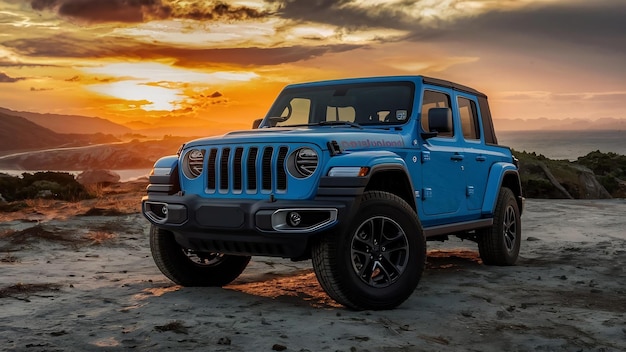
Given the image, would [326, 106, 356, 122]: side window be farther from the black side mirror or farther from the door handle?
the door handle

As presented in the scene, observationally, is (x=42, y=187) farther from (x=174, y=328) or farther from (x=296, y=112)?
(x=174, y=328)

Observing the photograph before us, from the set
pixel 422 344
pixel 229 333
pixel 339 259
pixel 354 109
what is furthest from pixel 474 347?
pixel 354 109

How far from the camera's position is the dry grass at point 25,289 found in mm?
6664

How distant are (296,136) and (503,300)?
252 cm

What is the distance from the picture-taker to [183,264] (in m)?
7.21

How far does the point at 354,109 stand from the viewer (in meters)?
7.64

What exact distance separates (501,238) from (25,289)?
5.50 meters

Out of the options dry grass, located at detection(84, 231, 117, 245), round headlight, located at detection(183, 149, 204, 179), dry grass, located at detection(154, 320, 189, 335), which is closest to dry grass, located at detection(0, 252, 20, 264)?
dry grass, located at detection(84, 231, 117, 245)

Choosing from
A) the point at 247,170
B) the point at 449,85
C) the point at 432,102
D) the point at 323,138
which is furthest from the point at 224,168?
the point at 449,85

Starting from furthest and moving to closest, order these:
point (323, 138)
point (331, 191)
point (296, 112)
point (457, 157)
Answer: point (296, 112) < point (457, 157) < point (323, 138) < point (331, 191)

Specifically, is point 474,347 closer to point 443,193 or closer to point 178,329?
point 178,329

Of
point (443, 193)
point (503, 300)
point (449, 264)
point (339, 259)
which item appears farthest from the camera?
point (449, 264)

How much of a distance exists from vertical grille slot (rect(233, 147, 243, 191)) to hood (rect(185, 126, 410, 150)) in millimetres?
89

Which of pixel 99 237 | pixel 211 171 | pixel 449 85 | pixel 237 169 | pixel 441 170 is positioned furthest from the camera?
pixel 99 237
